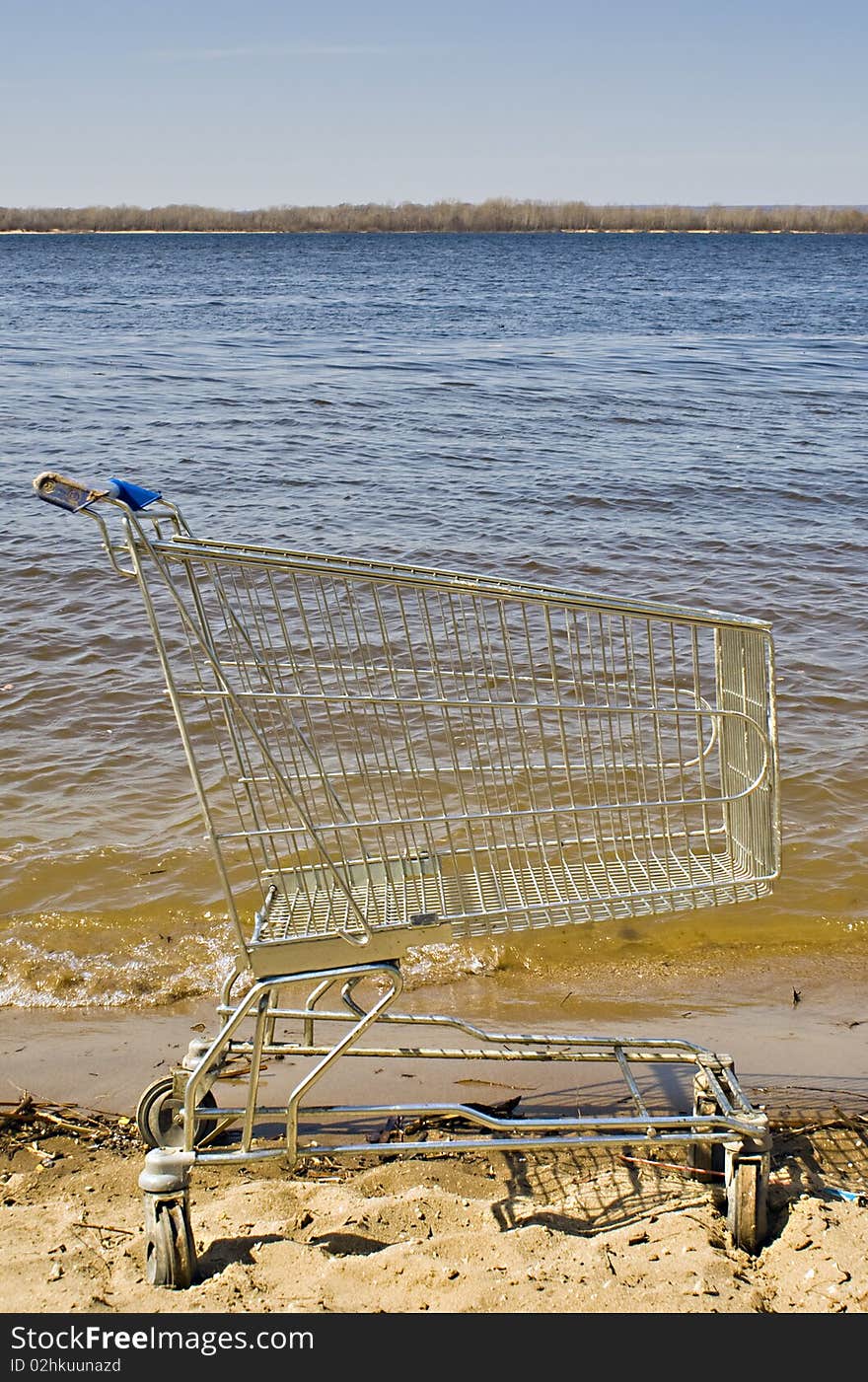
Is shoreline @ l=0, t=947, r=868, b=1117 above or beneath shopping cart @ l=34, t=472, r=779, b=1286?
beneath

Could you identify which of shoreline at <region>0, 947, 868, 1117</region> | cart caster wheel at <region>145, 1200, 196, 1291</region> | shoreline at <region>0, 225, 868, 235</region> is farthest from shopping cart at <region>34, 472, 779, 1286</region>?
shoreline at <region>0, 225, 868, 235</region>

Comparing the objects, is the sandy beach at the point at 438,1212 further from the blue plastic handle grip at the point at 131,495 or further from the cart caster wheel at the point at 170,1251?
the blue plastic handle grip at the point at 131,495

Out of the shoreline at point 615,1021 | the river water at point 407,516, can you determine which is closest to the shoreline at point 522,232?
the river water at point 407,516

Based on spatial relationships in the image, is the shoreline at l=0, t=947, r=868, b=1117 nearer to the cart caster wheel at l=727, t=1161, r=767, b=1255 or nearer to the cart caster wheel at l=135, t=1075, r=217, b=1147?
the cart caster wheel at l=135, t=1075, r=217, b=1147

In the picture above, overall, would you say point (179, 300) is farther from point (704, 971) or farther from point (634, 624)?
point (704, 971)

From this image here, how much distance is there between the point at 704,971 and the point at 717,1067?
1.38 metres

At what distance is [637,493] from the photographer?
41.5 feet

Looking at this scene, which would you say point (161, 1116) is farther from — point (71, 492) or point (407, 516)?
point (407, 516)

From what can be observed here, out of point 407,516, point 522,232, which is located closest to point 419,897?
point 407,516

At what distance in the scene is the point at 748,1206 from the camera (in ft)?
10.00

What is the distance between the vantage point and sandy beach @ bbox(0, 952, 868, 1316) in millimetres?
2754

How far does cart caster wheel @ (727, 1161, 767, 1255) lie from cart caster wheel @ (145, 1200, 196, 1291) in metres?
1.39

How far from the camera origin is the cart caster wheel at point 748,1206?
3039 millimetres

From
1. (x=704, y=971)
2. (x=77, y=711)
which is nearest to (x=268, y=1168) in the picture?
(x=704, y=971)
